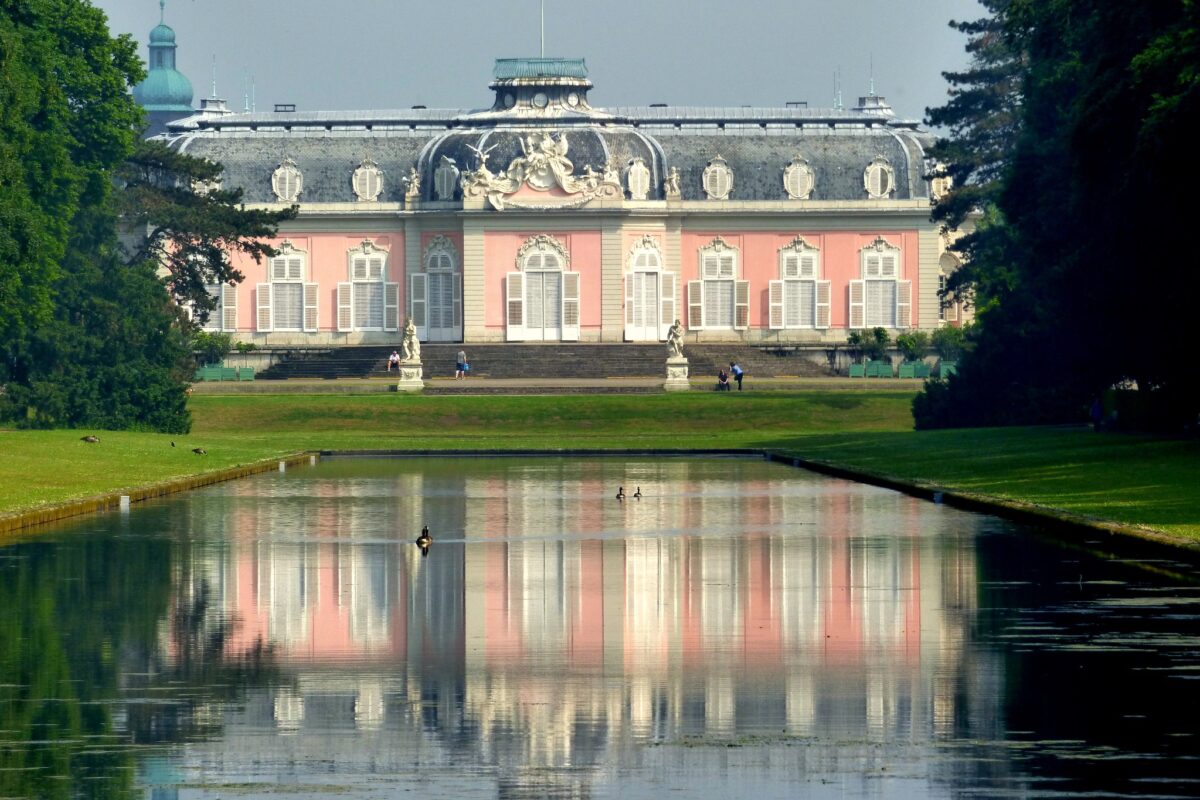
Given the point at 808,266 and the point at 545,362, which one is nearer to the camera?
the point at 545,362

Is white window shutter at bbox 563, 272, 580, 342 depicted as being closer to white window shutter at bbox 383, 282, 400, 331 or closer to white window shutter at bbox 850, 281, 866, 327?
Result: white window shutter at bbox 383, 282, 400, 331

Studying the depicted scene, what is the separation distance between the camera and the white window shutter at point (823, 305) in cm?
9169

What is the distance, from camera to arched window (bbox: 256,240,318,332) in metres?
91.6

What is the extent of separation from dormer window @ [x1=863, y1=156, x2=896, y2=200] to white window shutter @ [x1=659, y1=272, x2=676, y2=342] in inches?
330

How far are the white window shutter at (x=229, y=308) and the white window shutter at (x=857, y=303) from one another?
22.9 m

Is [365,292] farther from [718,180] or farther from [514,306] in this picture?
[718,180]

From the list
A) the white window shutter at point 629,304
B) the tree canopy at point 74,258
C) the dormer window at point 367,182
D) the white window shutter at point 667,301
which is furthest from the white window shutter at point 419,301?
the tree canopy at point 74,258

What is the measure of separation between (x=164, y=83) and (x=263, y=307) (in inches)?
2853

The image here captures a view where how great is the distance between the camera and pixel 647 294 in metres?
89.3

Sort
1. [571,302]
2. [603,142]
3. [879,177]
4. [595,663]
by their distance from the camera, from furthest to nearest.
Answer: [879,177] → [603,142] → [571,302] → [595,663]

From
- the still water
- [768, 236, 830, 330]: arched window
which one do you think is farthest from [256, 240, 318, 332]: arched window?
the still water

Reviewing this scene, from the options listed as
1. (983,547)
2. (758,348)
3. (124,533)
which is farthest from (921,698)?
(758,348)

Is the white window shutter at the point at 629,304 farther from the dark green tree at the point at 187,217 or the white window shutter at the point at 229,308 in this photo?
the dark green tree at the point at 187,217

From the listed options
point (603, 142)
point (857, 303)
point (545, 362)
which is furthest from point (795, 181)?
point (545, 362)
